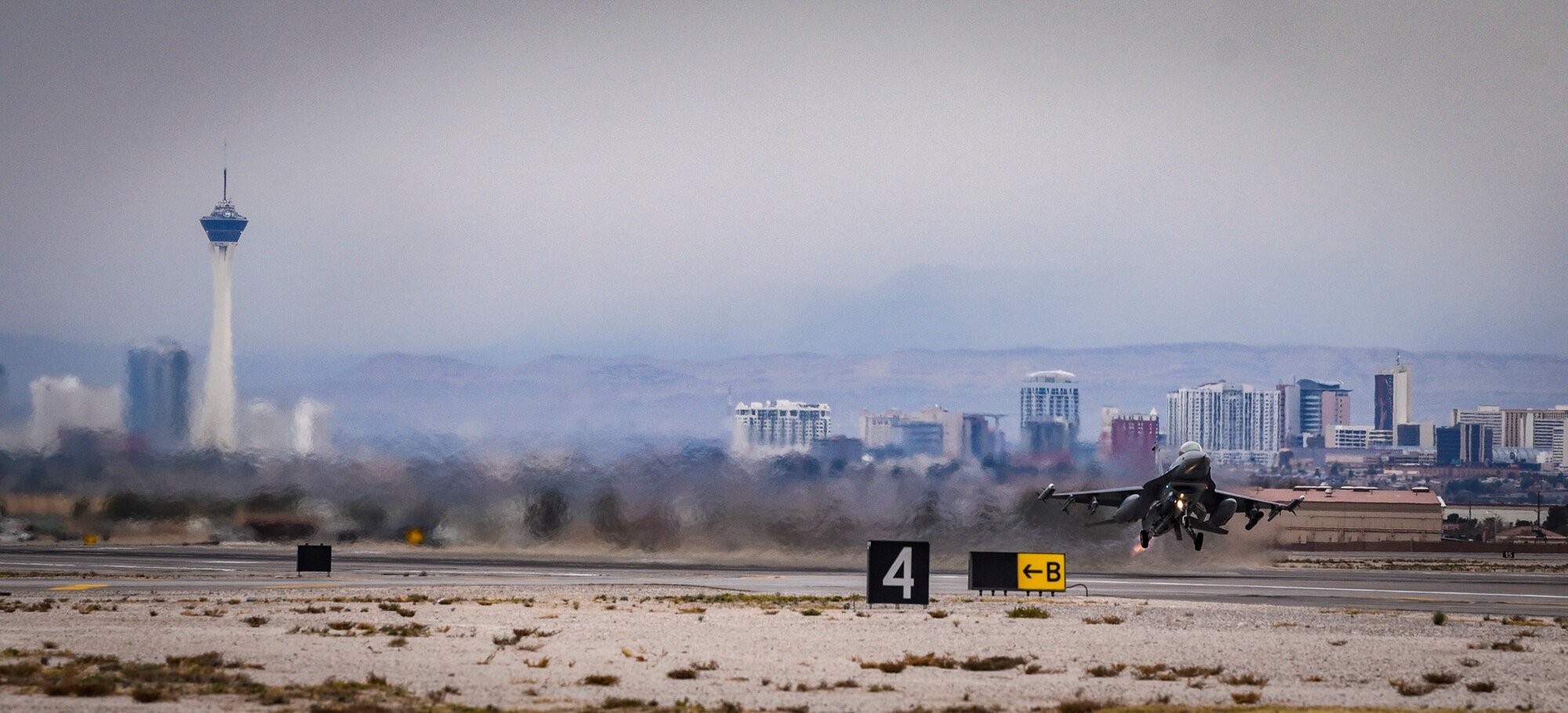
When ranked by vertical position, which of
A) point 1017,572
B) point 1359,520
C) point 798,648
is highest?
point 798,648

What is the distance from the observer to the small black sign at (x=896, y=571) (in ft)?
170

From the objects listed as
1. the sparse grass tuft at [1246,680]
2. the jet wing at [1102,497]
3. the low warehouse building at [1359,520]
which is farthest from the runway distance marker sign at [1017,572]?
the low warehouse building at [1359,520]

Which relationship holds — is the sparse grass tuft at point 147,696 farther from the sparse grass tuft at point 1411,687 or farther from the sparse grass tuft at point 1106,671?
the sparse grass tuft at point 1411,687

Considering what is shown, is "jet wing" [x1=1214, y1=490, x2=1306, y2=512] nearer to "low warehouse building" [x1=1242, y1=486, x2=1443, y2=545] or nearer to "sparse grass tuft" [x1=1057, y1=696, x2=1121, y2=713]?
"sparse grass tuft" [x1=1057, y1=696, x2=1121, y2=713]

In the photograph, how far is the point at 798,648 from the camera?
39.3m

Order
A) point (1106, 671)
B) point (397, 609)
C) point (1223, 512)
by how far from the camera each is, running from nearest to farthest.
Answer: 1. point (1106, 671)
2. point (397, 609)
3. point (1223, 512)

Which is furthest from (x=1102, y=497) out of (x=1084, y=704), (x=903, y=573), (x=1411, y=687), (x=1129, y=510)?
(x=1084, y=704)

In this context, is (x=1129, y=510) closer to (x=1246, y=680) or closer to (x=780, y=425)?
(x=1246, y=680)

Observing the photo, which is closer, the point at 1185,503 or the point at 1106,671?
the point at 1106,671

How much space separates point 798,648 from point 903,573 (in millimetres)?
13431

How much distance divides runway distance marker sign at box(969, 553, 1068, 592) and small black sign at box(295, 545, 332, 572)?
111ft

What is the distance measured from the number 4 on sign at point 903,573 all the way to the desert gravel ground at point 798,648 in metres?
1.05

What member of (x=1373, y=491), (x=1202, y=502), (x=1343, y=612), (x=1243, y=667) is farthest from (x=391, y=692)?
(x=1373, y=491)

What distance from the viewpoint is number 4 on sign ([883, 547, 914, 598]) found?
52.1 metres
